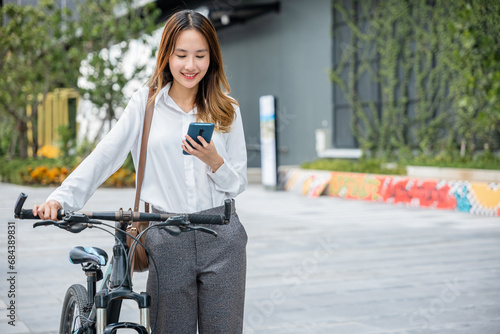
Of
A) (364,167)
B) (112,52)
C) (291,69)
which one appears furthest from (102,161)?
(291,69)

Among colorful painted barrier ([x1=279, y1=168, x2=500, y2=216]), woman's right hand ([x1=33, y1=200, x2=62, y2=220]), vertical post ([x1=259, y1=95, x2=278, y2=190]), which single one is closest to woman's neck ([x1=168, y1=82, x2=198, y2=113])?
woman's right hand ([x1=33, y1=200, x2=62, y2=220])

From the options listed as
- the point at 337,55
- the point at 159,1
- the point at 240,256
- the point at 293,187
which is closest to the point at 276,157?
the point at 293,187

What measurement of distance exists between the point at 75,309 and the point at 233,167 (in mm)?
871

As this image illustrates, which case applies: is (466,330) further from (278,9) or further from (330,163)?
(278,9)

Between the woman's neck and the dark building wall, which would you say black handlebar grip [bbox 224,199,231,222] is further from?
the dark building wall

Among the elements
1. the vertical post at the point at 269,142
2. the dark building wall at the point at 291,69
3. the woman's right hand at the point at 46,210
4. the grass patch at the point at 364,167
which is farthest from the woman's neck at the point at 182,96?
the dark building wall at the point at 291,69

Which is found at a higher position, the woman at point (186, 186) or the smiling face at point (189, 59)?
the smiling face at point (189, 59)

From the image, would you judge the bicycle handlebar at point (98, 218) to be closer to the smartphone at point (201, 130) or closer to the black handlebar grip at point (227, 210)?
the black handlebar grip at point (227, 210)

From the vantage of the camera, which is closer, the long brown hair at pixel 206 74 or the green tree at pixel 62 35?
the long brown hair at pixel 206 74

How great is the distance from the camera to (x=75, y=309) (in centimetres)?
292

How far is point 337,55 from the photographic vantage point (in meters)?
20.1

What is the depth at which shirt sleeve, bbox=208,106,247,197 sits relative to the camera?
2637 millimetres

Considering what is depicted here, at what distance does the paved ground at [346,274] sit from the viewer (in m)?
5.33

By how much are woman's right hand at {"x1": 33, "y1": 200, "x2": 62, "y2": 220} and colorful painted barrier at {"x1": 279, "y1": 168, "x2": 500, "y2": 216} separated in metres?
10.6
